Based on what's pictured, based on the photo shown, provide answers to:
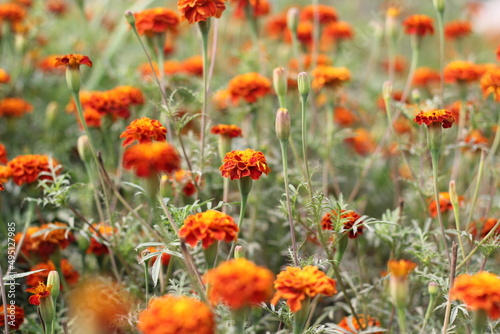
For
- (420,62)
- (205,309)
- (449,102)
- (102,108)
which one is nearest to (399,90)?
(449,102)

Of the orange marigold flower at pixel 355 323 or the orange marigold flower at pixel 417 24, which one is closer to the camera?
the orange marigold flower at pixel 355 323

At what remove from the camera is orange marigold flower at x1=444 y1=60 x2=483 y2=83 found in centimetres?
167

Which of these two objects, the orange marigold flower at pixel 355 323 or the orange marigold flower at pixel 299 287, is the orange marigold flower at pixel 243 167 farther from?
the orange marigold flower at pixel 355 323

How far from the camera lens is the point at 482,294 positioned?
819 millimetres

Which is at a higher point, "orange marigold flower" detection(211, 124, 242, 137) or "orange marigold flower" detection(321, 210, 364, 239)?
"orange marigold flower" detection(211, 124, 242, 137)

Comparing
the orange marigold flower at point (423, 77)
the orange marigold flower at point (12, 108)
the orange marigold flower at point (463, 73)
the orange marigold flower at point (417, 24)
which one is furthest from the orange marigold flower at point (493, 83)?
the orange marigold flower at point (12, 108)

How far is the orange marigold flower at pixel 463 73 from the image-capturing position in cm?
167

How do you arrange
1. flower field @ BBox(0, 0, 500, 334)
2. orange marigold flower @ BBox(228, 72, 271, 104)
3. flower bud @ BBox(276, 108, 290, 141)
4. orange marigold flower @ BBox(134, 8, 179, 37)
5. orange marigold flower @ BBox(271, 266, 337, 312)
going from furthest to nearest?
orange marigold flower @ BBox(228, 72, 271, 104)
orange marigold flower @ BBox(134, 8, 179, 37)
flower bud @ BBox(276, 108, 290, 141)
flower field @ BBox(0, 0, 500, 334)
orange marigold flower @ BBox(271, 266, 337, 312)

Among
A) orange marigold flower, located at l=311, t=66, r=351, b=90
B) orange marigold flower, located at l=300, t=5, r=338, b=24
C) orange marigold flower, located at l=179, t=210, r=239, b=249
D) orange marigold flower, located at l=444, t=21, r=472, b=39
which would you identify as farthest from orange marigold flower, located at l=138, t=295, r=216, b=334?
orange marigold flower, located at l=444, t=21, r=472, b=39

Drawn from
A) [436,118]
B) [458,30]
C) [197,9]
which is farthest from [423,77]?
[197,9]

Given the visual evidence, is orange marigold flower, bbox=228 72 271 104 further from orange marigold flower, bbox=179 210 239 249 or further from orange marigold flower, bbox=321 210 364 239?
orange marigold flower, bbox=179 210 239 249

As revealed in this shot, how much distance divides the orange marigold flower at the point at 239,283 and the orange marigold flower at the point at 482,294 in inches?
12.2

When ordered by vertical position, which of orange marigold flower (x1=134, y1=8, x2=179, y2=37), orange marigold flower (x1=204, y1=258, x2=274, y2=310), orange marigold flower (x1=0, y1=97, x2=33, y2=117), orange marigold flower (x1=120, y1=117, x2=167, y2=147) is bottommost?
orange marigold flower (x1=204, y1=258, x2=274, y2=310)

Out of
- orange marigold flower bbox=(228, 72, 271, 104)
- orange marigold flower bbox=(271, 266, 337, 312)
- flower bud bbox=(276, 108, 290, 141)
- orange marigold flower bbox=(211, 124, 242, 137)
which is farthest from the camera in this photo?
orange marigold flower bbox=(228, 72, 271, 104)
